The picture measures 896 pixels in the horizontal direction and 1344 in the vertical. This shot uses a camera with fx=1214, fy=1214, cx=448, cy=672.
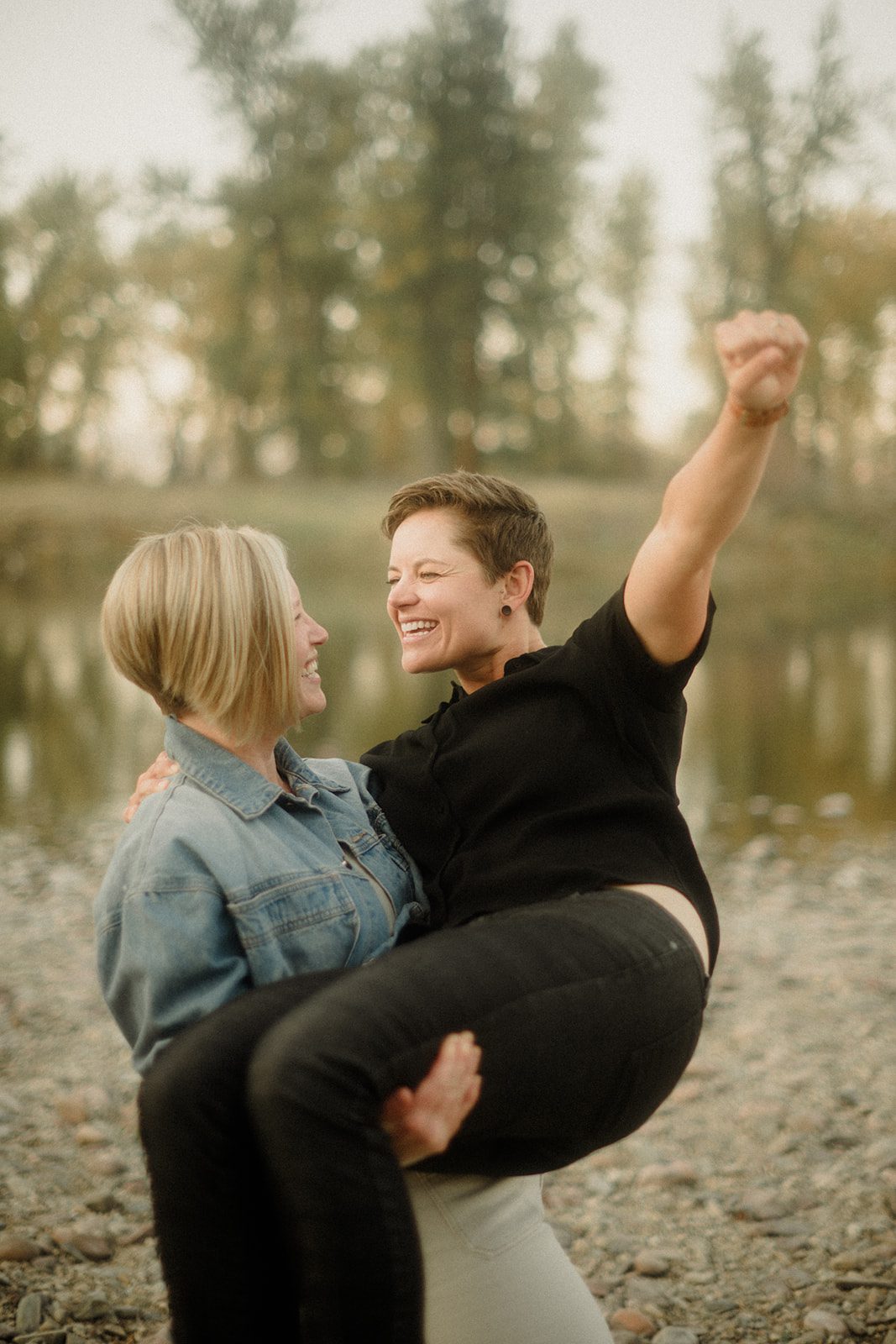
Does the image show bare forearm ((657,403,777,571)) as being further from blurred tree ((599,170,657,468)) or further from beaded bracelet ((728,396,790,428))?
blurred tree ((599,170,657,468))

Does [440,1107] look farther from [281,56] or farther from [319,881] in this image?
[281,56]

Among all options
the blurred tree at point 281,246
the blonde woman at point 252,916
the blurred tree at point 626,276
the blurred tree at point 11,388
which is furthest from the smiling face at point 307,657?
the blurred tree at point 626,276

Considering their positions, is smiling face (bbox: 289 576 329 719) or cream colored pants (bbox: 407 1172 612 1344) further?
smiling face (bbox: 289 576 329 719)

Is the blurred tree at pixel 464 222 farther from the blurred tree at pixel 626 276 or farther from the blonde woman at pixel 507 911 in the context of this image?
the blonde woman at pixel 507 911

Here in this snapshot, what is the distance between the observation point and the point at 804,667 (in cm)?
1859

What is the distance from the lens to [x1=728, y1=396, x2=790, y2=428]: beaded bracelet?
2.09 m

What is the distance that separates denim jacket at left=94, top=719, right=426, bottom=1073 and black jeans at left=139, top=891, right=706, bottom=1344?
143 millimetres

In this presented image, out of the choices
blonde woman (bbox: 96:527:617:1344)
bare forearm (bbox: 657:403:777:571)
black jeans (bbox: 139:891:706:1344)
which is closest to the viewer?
black jeans (bbox: 139:891:706:1344)

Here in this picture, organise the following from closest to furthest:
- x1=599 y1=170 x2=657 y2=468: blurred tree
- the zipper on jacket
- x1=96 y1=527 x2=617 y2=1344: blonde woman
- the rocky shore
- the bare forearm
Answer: x1=96 y1=527 x2=617 y2=1344: blonde woman < the bare forearm < the zipper on jacket < the rocky shore < x1=599 y1=170 x2=657 y2=468: blurred tree

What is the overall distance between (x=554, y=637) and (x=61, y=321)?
9.65 meters

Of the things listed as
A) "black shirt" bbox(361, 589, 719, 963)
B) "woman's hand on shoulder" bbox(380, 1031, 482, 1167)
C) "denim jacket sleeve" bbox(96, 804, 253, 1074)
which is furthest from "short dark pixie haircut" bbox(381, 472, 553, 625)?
"woman's hand on shoulder" bbox(380, 1031, 482, 1167)

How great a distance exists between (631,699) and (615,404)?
2956 cm

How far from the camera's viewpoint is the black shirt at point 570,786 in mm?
2361

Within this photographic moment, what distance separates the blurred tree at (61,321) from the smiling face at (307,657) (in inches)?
672
